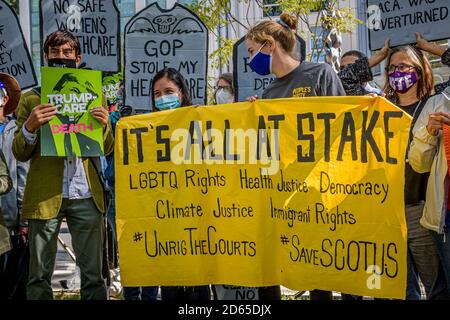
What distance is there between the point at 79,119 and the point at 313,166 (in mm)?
1607

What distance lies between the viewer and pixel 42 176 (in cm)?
507

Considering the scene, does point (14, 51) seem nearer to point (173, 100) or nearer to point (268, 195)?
point (173, 100)

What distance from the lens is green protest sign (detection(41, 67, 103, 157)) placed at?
4.95 meters

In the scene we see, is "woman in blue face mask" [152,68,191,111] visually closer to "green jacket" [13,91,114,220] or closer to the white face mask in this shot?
"green jacket" [13,91,114,220]

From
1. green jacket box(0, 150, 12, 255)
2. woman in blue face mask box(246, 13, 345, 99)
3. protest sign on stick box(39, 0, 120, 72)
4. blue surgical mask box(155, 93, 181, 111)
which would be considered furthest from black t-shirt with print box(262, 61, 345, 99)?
protest sign on stick box(39, 0, 120, 72)

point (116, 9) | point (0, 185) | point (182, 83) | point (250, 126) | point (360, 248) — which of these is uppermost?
point (116, 9)

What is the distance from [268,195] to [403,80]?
1.18 metres

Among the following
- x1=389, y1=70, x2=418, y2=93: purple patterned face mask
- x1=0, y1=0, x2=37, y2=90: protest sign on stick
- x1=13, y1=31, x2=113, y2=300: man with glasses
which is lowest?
x1=13, y1=31, x2=113, y2=300: man with glasses

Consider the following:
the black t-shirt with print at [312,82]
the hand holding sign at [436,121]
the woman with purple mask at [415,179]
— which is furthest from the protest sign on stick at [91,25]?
the hand holding sign at [436,121]

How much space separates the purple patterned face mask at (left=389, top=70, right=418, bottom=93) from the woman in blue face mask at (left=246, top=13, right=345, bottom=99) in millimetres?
449

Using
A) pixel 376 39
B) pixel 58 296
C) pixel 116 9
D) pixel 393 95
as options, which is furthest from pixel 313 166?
pixel 58 296

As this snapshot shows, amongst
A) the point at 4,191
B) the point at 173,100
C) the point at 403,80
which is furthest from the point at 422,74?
the point at 4,191
